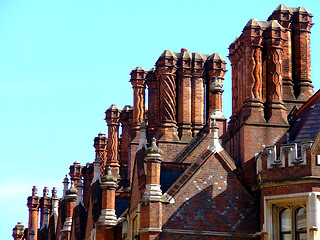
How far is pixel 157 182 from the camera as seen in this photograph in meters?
44.7

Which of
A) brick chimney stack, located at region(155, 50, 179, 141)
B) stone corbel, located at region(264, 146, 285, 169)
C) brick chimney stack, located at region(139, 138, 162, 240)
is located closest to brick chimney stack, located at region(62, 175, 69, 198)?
brick chimney stack, located at region(155, 50, 179, 141)

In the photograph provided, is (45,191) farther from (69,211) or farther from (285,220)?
(285,220)

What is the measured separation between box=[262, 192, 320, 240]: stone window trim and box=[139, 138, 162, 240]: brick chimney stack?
4305 millimetres

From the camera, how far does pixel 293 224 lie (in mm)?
43000

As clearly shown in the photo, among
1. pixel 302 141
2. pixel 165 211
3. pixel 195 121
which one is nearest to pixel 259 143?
pixel 302 141

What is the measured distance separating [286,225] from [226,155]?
453 centimetres

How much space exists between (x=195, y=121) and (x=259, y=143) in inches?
482

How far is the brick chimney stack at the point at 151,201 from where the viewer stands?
44.0 meters

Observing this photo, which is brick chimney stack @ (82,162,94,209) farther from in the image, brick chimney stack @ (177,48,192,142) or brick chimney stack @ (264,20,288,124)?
brick chimney stack @ (264,20,288,124)

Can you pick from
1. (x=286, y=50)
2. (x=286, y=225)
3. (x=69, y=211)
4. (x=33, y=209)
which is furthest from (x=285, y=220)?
(x=33, y=209)

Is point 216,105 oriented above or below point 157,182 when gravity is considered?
above

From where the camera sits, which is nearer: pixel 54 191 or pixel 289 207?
pixel 289 207

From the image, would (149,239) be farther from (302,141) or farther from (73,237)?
(73,237)

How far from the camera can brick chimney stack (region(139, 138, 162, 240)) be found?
44.0 metres
